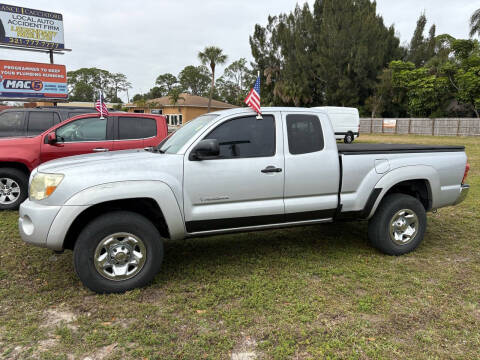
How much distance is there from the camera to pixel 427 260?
442 cm

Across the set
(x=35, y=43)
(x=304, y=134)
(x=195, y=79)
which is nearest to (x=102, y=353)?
(x=304, y=134)

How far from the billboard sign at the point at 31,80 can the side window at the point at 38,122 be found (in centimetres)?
1717

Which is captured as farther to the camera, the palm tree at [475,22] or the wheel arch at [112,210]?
the palm tree at [475,22]

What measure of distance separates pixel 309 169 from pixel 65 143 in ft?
15.5

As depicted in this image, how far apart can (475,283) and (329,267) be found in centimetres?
148

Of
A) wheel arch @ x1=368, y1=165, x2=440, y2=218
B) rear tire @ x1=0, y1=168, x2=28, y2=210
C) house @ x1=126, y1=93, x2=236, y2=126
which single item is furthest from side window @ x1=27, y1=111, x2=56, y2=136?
house @ x1=126, y1=93, x2=236, y2=126

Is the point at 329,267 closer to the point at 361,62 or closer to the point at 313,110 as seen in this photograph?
the point at 313,110

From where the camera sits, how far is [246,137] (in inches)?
157

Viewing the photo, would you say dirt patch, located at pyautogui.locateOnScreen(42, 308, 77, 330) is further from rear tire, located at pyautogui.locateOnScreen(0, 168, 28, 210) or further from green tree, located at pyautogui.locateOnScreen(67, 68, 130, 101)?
green tree, located at pyautogui.locateOnScreen(67, 68, 130, 101)

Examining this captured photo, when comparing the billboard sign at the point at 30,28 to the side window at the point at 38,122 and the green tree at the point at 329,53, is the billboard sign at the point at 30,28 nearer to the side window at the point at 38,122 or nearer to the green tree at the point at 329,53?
the side window at the point at 38,122

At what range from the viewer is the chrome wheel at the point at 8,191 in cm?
654

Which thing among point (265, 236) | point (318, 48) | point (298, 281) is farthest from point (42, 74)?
point (318, 48)

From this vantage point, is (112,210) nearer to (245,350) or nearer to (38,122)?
(245,350)

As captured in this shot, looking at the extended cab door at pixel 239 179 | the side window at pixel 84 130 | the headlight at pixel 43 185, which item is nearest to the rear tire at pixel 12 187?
the side window at pixel 84 130
